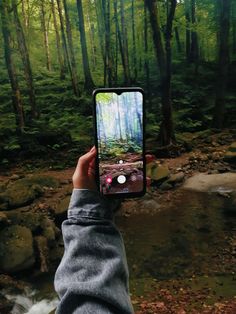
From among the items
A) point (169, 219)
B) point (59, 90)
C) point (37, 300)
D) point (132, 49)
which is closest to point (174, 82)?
point (132, 49)

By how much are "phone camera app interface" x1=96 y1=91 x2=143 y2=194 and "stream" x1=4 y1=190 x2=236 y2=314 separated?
413cm

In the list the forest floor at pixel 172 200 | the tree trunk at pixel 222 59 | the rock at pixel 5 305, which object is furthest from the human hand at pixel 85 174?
the tree trunk at pixel 222 59

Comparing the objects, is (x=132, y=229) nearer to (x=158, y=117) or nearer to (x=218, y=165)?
(x=218, y=165)

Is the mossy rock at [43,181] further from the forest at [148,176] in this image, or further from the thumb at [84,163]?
the thumb at [84,163]

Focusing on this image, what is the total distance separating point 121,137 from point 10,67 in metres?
12.2

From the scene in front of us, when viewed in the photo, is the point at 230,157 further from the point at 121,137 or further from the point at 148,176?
the point at 121,137

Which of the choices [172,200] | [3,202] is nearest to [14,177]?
[3,202]

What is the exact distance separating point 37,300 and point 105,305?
5.13 meters

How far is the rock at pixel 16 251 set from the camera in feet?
20.3

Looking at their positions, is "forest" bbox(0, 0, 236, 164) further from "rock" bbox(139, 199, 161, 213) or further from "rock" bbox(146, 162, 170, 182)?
"rock" bbox(139, 199, 161, 213)

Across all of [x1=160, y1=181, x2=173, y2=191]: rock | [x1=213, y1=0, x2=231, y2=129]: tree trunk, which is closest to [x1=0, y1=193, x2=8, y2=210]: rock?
[x1=160, y1=181, x2=173, y2=191]: rock

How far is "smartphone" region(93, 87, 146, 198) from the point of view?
1507 millimetres

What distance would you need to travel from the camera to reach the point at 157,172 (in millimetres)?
9898

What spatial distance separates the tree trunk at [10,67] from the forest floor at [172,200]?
248 cm
